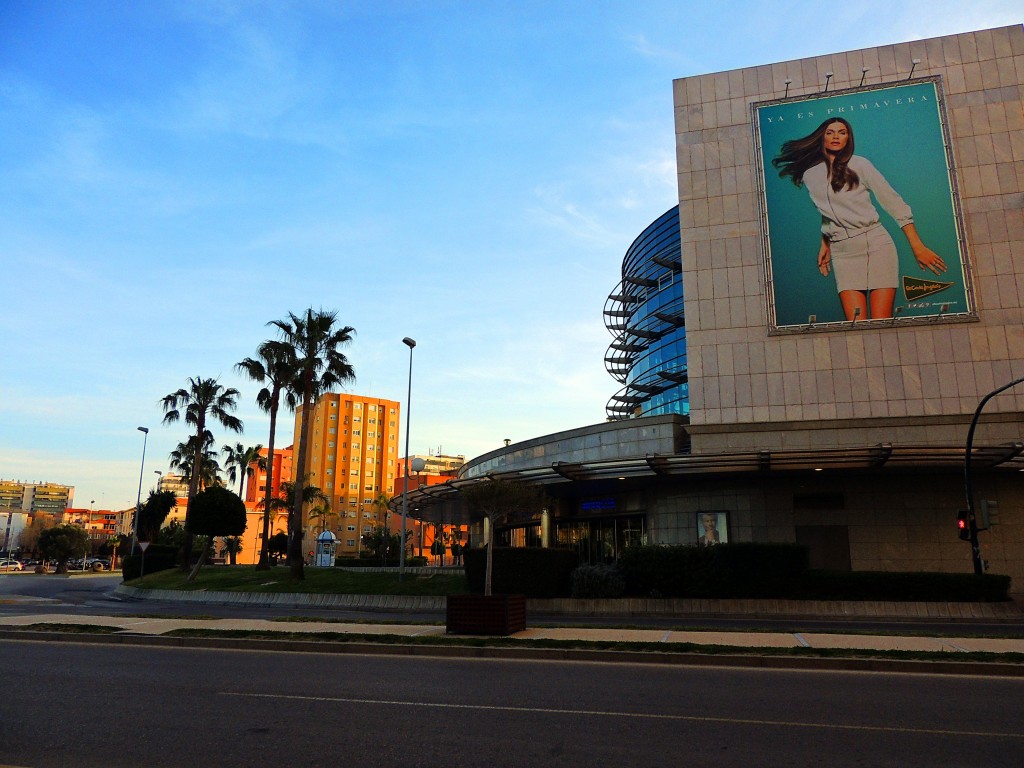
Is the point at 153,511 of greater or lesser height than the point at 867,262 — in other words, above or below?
below

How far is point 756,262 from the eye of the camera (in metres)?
32.6

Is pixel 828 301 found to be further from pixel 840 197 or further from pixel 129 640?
pixel 129 640

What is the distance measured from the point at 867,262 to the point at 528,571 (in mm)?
19600

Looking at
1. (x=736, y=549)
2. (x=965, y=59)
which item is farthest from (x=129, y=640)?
(x=965, y=59)

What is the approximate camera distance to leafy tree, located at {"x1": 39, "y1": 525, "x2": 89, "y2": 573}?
83125 millimetres

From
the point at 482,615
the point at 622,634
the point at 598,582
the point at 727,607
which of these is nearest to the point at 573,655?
the point at 622,634

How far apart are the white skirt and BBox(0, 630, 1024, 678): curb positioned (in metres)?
23.4

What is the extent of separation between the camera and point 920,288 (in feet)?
99.1

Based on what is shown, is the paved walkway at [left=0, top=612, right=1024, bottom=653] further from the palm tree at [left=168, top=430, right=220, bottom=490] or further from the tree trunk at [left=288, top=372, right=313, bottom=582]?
the palm tree at [left=168, top=430, right=220, bottom=490]

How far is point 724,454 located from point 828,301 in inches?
391

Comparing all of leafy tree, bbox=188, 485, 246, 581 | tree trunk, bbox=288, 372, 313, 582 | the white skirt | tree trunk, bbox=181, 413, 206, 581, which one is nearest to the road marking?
tree trunk, bbox=288, 372, 313, 582

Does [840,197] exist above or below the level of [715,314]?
above

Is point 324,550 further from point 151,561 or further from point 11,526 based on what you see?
point 11,526

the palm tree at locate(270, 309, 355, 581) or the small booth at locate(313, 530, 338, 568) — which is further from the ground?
the palm tree at locate(270, 309, 355, 581)
